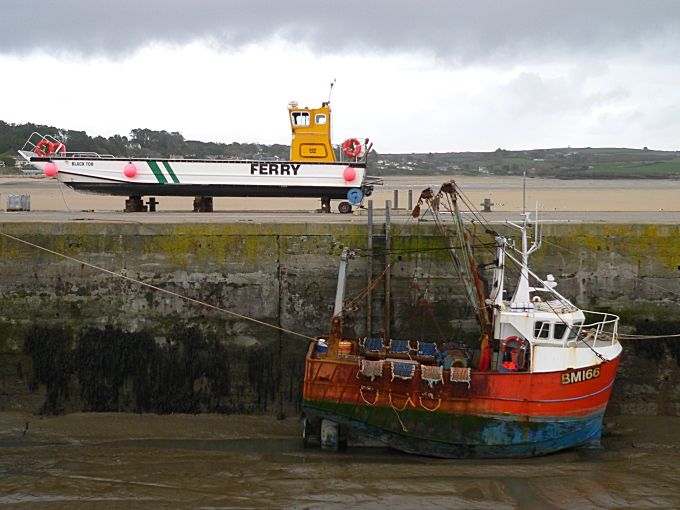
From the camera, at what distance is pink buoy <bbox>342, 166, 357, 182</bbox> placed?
23938mm

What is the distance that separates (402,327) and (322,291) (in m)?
1.71

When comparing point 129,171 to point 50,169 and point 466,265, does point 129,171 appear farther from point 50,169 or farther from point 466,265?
point 466,265

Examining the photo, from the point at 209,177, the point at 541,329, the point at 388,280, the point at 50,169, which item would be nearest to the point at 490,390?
the point at 541,329

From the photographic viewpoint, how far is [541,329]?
1461cm

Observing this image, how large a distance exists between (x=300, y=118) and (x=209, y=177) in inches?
129

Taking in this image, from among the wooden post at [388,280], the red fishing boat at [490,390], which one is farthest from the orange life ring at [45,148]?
the red fishing boat at [490,390]

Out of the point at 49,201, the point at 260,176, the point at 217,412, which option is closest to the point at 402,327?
the point at 217,412

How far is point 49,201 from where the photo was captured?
39250 millimetres

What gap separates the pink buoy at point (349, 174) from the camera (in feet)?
78.5

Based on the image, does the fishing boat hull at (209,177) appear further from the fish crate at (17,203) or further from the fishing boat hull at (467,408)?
the fishing boat hull at (467,408)

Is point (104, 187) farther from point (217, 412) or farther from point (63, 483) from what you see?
point (63, 483)

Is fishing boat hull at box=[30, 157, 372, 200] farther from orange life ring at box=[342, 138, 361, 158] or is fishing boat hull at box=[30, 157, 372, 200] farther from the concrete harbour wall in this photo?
the concrete harbour wall

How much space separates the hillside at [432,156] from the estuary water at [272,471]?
17.1 m

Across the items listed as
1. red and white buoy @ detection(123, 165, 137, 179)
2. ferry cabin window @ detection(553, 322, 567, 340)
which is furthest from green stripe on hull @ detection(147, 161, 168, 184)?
ferry cabin window @ detection(553, 322, 567, 340)
